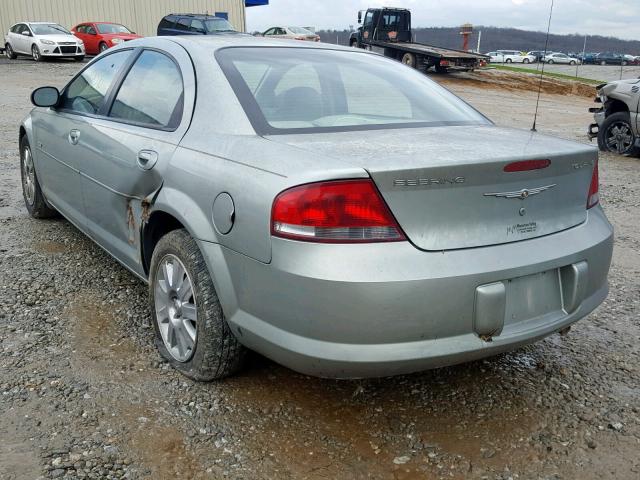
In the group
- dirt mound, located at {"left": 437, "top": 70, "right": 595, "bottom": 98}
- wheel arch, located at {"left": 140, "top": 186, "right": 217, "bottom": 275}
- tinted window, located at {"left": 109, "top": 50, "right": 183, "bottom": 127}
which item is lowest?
dirt mound, located at {"left": 437, "top": 70, "right": 595, "bottom": 98}

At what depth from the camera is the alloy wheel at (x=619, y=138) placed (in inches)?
382

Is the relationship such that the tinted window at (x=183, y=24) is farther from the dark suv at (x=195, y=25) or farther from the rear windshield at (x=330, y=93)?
the rear windshield at (x=330, y=93)

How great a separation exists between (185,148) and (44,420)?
128 cm

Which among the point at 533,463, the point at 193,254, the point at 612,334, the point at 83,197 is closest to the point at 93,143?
the point at 83,197

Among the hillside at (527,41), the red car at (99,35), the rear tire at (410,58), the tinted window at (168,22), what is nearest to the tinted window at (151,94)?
the rear tire at (410,58)

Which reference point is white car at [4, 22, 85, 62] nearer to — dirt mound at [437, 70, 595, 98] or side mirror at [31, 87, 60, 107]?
dirt mound at [437, 70, 595, 98]

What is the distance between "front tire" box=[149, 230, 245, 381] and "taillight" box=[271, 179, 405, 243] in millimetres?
652

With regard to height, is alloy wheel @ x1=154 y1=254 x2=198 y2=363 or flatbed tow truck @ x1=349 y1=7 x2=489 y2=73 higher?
flatbed tow truck @ x1=349 y1=7 x2=489 y2=73

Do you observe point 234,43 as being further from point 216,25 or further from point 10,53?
point 10,53

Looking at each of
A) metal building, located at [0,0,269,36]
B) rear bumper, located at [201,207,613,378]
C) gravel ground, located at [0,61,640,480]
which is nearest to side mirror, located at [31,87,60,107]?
gravel ground, located at [0,61,640,480]

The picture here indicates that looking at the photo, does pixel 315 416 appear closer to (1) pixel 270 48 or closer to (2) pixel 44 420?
(2) pixel 44 420

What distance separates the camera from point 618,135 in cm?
987

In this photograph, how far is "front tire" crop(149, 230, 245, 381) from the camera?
2656 millimetres

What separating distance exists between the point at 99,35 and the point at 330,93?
2602 cm
